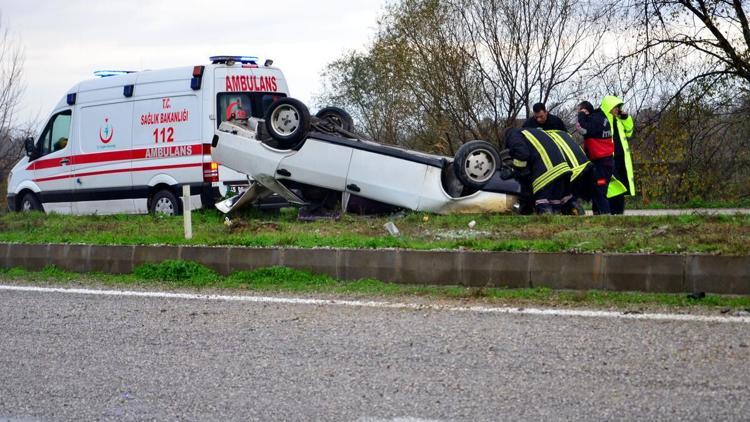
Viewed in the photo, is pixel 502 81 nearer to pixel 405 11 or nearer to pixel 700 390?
pixel 405 11

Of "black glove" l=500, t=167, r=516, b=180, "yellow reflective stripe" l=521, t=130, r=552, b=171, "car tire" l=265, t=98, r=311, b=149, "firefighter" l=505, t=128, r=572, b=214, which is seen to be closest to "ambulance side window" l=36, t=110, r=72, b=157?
"car tire" l=265, t=98, r=311, b=149

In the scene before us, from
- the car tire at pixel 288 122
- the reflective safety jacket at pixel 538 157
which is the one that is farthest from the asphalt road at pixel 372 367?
the car tire at pixel 288 122

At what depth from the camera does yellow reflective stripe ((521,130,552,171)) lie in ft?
39.2

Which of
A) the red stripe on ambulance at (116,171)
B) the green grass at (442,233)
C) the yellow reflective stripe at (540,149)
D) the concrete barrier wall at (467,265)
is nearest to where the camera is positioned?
the concrete barrier wall at (467,265)

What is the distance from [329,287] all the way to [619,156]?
5760 millimetres

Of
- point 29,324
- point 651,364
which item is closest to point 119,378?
point 29,324

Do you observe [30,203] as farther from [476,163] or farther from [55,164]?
[476,163]

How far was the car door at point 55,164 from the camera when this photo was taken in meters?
17.8

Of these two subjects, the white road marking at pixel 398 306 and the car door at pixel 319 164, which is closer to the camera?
the white road marking at pixel 398 306

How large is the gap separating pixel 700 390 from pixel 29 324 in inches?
197

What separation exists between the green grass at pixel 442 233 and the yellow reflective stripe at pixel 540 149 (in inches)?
34.7

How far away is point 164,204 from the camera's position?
16469 mm

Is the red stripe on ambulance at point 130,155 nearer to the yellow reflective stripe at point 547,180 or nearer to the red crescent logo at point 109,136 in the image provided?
the red crescent logo at point 109,136

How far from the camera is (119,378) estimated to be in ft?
18.9
